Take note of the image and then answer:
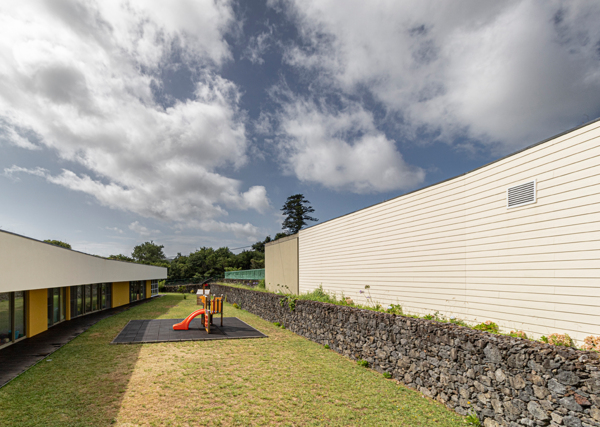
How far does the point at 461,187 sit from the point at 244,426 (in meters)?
6.37

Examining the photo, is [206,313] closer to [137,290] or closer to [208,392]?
[208,392]

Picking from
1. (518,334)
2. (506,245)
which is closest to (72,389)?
(518,334)

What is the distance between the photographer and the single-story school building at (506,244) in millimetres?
4707

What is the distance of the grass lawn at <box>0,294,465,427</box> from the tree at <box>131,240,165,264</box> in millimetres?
81955

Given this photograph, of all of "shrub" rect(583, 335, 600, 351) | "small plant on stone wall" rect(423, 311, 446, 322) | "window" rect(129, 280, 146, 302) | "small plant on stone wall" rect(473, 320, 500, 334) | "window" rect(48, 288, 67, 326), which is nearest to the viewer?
"shrub" rect(583, 335, 600, 351)

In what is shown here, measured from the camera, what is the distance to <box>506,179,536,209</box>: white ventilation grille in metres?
5.55

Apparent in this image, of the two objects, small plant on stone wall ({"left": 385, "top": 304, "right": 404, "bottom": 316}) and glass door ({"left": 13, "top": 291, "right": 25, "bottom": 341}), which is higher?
small plant on stone wall ({"left": 385, "top": 304, "right": 404, "bottom": 316})

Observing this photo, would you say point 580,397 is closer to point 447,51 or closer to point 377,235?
point 377,235

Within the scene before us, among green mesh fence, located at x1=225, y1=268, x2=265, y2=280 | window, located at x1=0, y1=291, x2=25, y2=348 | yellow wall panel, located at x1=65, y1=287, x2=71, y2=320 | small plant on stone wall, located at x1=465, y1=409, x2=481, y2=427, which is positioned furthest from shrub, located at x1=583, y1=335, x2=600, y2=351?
green mesh fence, located at x1=225, y1=268, x2=265, y2=280

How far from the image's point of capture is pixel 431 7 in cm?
811

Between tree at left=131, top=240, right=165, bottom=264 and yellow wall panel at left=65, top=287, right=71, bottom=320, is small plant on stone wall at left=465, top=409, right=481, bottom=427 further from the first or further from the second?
tree at left=131, top=240, right=165, bottom=264

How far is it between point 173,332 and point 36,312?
5.20 m

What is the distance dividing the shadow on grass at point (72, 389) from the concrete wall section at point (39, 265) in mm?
2171

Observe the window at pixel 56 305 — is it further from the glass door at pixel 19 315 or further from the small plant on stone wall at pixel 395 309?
the small plant on stone wall at pixel 395 309
